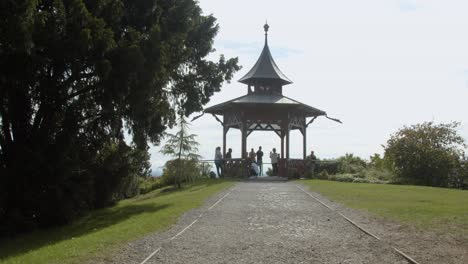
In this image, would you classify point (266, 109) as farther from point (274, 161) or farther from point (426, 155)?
point (426, 155)

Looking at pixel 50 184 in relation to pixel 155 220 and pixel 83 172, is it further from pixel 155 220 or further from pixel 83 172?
pixel 155 220

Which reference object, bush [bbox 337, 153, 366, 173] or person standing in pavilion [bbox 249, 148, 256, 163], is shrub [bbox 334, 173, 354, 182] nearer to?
bush [bbox 337, 153, 366, 173]

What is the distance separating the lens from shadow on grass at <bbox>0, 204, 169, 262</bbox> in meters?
12.7

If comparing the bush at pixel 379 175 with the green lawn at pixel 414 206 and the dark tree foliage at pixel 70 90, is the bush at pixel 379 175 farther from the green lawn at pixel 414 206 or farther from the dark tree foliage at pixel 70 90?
the dark tree foliage at pixel 70 90

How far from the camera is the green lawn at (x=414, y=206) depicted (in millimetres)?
12375

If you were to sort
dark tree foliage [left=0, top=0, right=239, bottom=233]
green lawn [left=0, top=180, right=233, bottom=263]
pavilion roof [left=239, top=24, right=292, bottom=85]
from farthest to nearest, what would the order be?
pavilion roof [left=239, top=24, right=292, bottom=85] → dark tree foliage [left=0, top=0, right=239, bottom=233] → green lawn [left=0, top=180, right=233, bottom=263]

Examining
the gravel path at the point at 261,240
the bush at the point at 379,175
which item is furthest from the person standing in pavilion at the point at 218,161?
the gravel path at the point at 261,240

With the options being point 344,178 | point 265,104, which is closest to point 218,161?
point 265,104

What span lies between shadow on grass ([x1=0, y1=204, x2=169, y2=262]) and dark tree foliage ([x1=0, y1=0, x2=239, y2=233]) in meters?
0.57

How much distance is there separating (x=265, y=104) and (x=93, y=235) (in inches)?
816

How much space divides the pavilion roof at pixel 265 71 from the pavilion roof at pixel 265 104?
1112 mm

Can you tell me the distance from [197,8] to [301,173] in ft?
45.4

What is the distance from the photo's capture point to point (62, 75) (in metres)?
15.0

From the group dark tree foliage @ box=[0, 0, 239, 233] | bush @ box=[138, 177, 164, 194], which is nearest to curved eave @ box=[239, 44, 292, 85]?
bush @ box=[138, 177, 164, 194]
